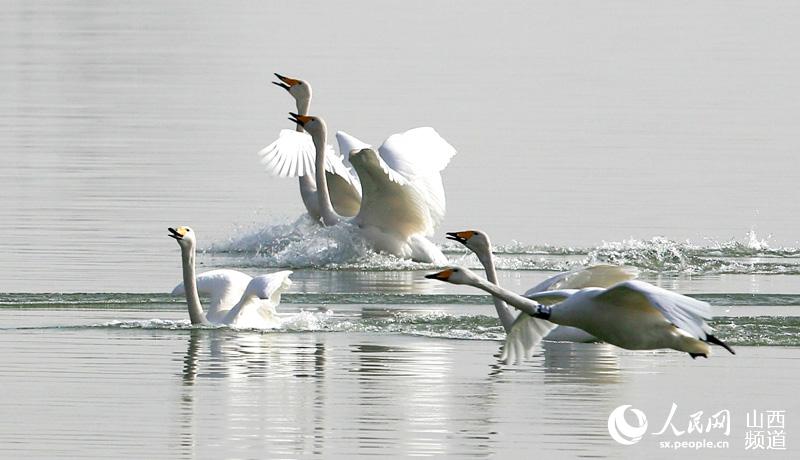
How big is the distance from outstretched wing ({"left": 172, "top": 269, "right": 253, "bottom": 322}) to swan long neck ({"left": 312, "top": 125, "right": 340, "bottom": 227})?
5022 mm

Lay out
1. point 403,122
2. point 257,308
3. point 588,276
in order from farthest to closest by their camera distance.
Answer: point 403,122 → point 257,308 → point 588,276

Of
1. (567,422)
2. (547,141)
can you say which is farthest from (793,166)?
(567,422)

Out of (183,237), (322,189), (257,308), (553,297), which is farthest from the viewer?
(322,189)

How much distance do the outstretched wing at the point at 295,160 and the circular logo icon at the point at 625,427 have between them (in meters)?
9.12

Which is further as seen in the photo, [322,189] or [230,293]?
[322,189]

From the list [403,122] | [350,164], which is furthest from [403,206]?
[403,122]

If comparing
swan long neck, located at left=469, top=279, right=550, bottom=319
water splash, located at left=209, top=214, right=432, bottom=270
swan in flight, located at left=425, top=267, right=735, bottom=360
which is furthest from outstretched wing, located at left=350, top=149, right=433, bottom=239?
swan in flight, located at left=425, top=267, right=735, bottom=360

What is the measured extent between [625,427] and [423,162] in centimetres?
875

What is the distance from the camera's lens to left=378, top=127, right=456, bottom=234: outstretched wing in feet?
66.5

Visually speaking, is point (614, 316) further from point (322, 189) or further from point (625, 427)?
point (322, 189)

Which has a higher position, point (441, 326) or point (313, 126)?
point (313, 126)

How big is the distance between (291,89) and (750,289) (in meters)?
6.97

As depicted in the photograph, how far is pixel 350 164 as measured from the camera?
850 inches

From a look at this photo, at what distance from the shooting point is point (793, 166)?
27234mm
